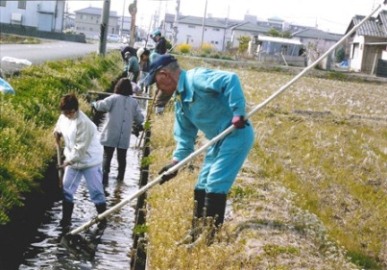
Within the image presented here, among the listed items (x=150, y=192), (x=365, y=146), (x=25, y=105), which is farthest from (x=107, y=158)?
(x=365, y=146)

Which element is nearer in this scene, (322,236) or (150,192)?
(322,236)

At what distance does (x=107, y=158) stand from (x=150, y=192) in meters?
2.44

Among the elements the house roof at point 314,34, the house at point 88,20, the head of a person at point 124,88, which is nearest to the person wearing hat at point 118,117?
the head of a person at point 124,88

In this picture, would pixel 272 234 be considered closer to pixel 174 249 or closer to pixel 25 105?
pixel 174 249

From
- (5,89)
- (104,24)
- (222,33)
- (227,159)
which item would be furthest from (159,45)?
(222,33)

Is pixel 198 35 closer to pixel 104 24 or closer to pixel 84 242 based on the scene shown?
pixel 104 24

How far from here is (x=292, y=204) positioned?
8062 millimetres

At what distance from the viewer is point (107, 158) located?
11203 millimetres

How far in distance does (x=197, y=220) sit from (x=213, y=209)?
214 mm

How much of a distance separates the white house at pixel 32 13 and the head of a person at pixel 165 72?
8526 centimetres

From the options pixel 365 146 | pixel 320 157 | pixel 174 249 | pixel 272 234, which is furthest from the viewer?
pixel 365 146

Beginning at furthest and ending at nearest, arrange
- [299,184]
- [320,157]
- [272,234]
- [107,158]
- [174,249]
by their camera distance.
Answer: [320,157], [107,158], [299,184], [272,234], [174,249]

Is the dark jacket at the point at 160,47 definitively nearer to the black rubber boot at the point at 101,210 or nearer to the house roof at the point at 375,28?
the black rubber boot at the point at 101,210

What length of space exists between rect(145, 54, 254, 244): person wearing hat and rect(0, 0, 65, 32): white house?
85.1 metres
